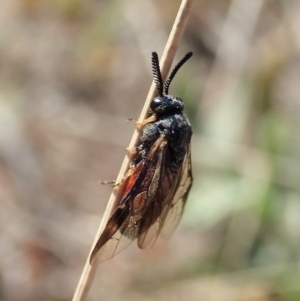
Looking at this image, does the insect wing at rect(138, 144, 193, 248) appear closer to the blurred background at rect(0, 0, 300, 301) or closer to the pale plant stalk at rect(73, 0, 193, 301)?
the pale plant stalk at rect(73, 0, 193, 301)

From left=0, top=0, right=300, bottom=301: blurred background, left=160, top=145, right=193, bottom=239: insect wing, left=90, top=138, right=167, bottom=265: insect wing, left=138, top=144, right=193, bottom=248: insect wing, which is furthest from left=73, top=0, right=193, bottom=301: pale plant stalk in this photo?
left=0, top=0, right=300, bottom=301: blurred background

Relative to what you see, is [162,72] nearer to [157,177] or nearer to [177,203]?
[157,177]

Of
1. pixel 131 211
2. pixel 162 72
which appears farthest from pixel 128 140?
pixel 162 72

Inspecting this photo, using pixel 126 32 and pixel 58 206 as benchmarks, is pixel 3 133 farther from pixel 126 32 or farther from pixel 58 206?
pixel 126 32

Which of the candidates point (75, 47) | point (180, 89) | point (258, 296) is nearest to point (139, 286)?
point (258, 296)

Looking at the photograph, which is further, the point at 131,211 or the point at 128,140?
the point at 128,140

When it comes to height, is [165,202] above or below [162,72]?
below
